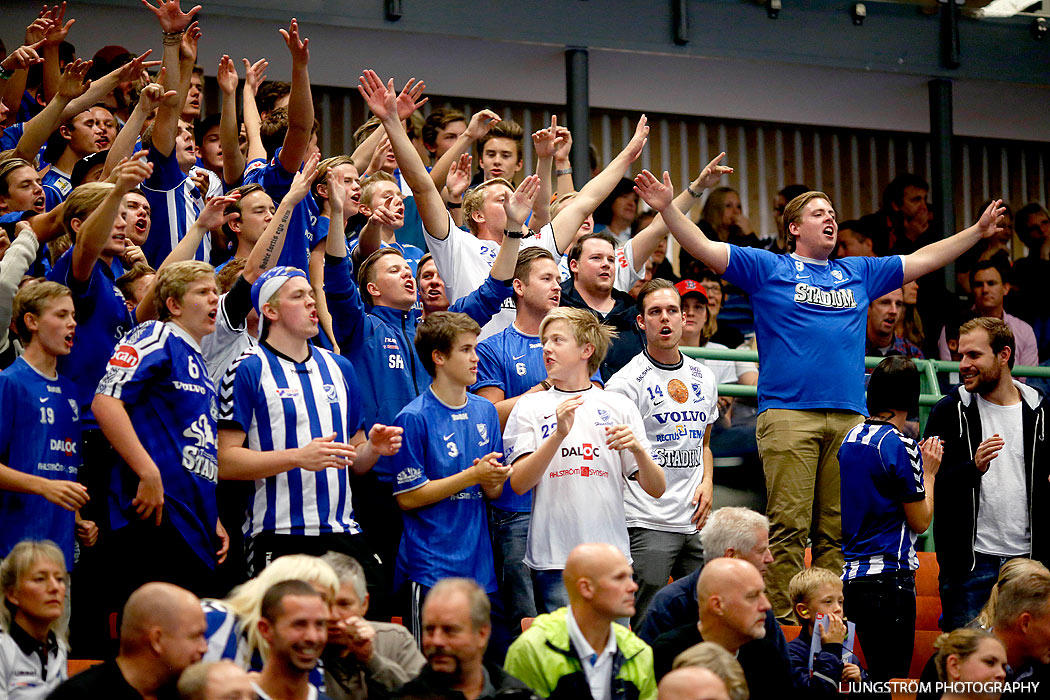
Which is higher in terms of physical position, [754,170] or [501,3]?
[501,3]

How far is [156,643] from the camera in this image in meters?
3.83

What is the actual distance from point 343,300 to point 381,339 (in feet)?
0.92

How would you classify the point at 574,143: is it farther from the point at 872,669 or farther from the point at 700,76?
the point at 872,669

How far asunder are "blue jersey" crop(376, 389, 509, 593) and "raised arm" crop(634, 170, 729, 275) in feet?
5.51

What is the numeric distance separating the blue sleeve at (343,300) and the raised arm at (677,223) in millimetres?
1535

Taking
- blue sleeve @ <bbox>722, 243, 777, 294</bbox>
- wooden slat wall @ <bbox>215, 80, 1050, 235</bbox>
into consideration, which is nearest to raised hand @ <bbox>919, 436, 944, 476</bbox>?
blue sleeve @ <bbox>722, 243, 777, 294</bbox>

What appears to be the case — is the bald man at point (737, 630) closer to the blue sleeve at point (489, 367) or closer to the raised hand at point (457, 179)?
the blue sleeve at point (489, 367)

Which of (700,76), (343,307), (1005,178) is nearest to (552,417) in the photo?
(343,307)

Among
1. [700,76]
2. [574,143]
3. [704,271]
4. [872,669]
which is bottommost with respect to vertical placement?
[872,669]

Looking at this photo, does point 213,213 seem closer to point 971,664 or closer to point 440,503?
point 440,503

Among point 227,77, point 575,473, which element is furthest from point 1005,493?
point 227,77

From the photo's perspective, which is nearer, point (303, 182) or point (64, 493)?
point (64, 493)

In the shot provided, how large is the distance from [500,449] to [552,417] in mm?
277

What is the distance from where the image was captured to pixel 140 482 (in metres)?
4.79
